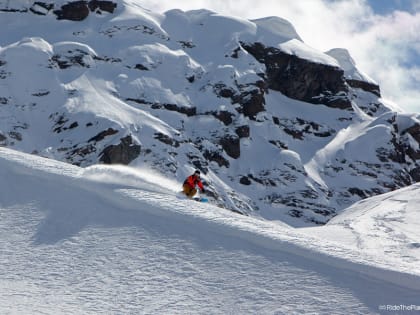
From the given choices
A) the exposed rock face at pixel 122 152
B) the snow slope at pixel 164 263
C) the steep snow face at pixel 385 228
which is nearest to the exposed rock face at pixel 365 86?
the exposed rock face at pixel 122 152

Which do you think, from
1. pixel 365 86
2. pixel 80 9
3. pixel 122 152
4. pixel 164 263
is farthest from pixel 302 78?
pixel 164 263

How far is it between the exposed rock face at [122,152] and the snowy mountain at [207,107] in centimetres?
23

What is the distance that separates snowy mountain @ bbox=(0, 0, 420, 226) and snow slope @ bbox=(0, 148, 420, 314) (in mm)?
98066

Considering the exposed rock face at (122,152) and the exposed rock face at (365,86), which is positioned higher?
the exposed rock face at (365,86)

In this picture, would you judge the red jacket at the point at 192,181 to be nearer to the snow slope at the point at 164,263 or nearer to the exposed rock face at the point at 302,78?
the snow slope at the point at 164,263

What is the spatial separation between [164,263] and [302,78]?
16112 centimetres

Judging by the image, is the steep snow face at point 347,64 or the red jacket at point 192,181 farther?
the steep snow face at point 347,64

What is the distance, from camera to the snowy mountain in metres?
122

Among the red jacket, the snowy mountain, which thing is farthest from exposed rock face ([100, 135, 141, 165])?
the red jacket

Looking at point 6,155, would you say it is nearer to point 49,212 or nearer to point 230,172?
point 49,212

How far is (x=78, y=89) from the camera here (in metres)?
132

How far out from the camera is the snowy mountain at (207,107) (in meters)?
122

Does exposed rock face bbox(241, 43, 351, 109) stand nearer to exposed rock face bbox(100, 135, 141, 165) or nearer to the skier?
exposed rock face bbox(100, 135, 141, 165)

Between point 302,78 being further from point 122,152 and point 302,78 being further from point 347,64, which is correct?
point 122,152
